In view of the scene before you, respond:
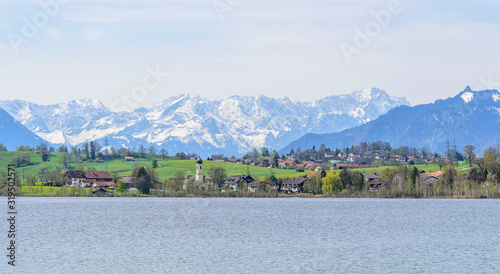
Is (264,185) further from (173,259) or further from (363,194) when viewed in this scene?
(173,259)

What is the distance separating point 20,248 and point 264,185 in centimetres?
14210

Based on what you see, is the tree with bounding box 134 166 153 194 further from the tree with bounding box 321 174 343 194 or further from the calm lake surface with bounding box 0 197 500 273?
the calm lake surface with bounding box 0 197 500 273

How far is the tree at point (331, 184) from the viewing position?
173125 millimetres

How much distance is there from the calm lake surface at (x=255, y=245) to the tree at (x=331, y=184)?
78345mm

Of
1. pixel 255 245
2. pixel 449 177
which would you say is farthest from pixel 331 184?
pixel 255 245

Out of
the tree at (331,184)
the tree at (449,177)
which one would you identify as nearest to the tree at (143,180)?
the tree at (331,184)

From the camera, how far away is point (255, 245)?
6062cm

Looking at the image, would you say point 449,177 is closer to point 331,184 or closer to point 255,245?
point 331,184

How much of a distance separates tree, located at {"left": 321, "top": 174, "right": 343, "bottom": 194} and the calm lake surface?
7835cm

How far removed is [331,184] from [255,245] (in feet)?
377

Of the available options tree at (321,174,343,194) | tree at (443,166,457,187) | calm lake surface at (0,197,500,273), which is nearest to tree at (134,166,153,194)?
tree at (321,174,343,194)

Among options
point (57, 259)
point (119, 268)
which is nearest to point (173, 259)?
point (119, 268)

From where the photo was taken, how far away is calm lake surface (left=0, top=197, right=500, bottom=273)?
48.6 metres

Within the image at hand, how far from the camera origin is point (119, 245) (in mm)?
60750
